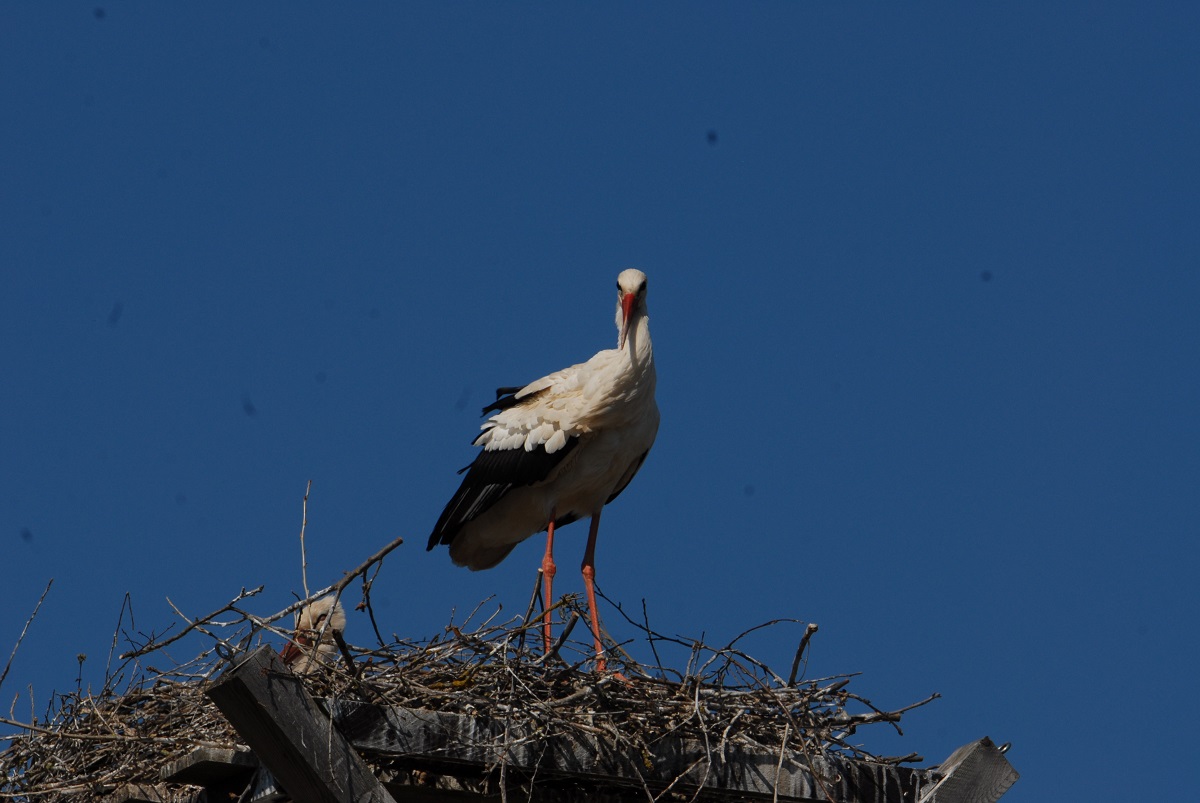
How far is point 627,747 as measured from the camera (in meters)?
3.82

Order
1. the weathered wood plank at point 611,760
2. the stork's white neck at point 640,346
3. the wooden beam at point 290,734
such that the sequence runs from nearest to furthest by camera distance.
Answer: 1. the wooden beam at point 290,734
2. the weathered wood plank at point 611,760
3. the stork's white neck at point 640,346

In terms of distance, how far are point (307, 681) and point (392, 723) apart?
0.80 feet

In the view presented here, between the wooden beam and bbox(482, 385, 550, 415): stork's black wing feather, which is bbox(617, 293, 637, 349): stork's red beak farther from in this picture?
the wooden beam

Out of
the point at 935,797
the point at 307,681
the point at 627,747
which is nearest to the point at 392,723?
the point at 307,681

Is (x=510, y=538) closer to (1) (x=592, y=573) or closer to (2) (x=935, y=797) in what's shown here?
(1) (x=592, y=573)

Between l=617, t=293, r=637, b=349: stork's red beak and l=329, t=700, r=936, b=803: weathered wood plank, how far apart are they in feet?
9.38

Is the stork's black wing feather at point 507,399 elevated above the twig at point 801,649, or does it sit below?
above

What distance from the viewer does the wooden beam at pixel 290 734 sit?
3305 millimetres

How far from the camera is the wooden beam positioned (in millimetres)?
3305

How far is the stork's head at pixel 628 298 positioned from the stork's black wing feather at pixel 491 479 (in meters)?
0.52

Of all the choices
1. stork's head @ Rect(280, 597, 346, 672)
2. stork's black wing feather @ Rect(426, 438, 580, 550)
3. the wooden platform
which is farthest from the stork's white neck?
the wooden platform

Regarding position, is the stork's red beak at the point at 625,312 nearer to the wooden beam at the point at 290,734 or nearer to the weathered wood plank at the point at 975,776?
the weathered wood plank at the point at 975,776

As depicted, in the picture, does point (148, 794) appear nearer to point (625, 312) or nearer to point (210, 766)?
point (210, 766)

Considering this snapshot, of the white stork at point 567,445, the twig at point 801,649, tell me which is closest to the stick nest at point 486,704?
the twig at point 801,649
